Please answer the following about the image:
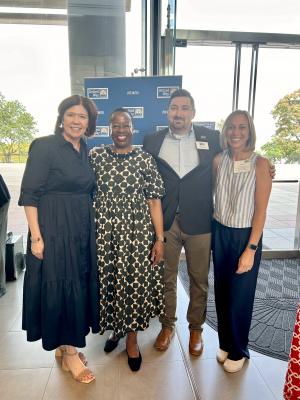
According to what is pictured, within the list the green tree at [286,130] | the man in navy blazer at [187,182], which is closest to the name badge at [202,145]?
the man in navy blazer at [187,182]

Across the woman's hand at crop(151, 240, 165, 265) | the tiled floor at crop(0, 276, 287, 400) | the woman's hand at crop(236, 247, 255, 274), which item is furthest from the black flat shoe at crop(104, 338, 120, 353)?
the woman's hand at crop(236, 247, 255, 274)

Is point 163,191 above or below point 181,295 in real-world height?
above

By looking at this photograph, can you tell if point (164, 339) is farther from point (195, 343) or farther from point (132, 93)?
point (132, 93)

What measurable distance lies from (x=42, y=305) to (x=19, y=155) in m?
2.37

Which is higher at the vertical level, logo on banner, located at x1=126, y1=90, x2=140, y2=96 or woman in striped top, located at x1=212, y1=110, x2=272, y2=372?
logo on banner, located at x1=126, y1=90, x2=140, y2=96

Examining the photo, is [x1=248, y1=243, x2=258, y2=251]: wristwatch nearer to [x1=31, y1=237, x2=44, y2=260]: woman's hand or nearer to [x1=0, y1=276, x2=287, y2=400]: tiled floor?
[x1=0, y1=276, x2=287, y2=400]: tiled floor

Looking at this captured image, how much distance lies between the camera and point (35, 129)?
11.4 ft

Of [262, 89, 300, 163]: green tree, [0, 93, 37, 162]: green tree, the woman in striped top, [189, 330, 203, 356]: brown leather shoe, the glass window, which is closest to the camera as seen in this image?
the woman in striped top

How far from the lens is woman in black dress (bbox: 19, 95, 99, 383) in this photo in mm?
1598

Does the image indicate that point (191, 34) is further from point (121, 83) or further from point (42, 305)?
point (42, 305)

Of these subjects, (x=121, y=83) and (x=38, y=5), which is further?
(x=38, y=5)

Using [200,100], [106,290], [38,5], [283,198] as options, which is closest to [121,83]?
[200,100]

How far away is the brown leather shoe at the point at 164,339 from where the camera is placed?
2156 millimetres

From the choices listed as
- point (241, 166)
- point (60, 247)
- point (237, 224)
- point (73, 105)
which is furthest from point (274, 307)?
point (73, 105)
